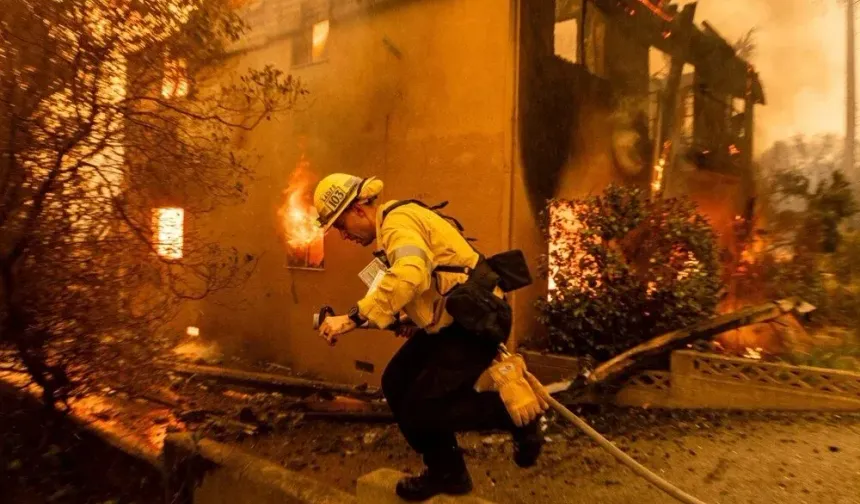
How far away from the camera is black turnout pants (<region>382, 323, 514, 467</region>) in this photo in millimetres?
3111

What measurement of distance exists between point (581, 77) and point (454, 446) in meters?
6.20

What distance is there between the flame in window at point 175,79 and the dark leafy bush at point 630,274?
4.44 m

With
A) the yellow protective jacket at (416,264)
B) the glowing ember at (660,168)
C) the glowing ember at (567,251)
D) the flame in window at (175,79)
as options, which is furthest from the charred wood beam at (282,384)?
the glowing ember at (660,168)

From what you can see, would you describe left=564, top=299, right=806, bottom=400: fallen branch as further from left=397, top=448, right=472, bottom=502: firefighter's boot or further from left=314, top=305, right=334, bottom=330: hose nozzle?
left=314, top=305, right=334, bottom=330: hose nozzle

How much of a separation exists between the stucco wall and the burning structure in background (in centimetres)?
16

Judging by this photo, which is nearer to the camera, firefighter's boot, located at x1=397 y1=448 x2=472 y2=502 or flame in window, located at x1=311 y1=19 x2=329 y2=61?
firefighter's boot, located at x1=397 y1=448 x2=472 y2=502

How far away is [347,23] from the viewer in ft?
27.5

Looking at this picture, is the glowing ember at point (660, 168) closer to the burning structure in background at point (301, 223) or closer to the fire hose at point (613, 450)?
the burning structure in background at point (301, 223)

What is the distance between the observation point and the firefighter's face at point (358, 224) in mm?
3408

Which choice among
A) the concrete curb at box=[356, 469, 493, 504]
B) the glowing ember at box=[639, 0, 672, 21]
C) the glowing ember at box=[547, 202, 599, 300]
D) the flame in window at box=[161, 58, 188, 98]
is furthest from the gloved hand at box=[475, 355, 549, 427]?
the glowing ember at box=[639, 0, 672, 21]

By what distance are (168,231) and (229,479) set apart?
2974mm

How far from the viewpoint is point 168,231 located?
594 centimetres

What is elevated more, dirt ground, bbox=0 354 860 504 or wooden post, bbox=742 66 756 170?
wooden post, bbox=742 66 756 170

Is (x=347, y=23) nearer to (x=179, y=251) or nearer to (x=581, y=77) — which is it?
(x=581, y=77)
